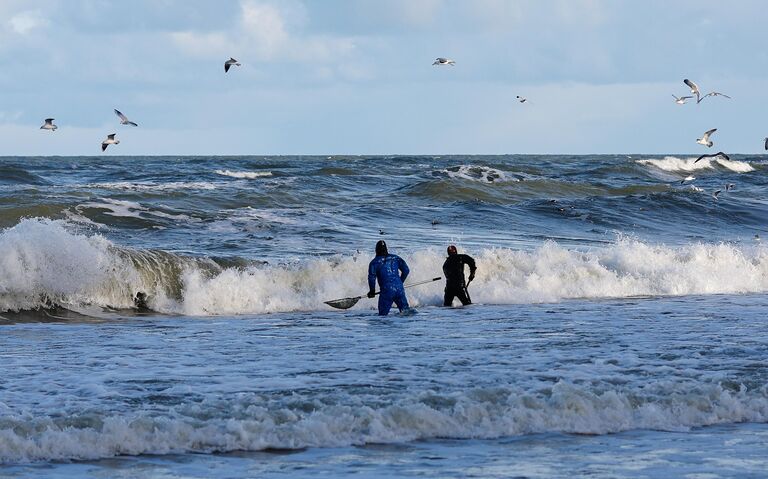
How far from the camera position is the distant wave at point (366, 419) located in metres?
9.70

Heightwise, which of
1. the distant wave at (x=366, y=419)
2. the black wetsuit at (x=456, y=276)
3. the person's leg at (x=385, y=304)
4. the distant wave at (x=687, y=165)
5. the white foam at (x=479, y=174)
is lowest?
the distant wave at (x=366, y=419)

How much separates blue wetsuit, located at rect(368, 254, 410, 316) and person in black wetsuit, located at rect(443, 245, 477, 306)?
5.19ft

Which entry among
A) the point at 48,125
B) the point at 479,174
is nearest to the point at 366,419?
the point at 48,125

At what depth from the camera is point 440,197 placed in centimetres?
4078

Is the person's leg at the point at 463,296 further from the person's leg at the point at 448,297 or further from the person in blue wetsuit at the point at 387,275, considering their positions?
the person in blue wetsuit at the point at 387,275

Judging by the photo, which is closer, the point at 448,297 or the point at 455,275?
the point at 455,275

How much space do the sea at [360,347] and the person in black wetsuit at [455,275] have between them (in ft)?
1.61

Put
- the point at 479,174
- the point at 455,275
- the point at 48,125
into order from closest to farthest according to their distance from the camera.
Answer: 1. the point at 455,275
2. the point at 48,125
3. the point at 479,174

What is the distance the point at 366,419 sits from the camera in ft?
33.9

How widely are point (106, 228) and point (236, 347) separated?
14.8 m

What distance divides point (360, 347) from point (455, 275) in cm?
630

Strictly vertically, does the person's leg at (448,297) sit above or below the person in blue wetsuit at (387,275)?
below

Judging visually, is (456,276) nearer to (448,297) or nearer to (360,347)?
(448,297)

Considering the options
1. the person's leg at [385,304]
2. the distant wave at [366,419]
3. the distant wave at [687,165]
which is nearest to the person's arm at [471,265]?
the person's leg at [385,304]
